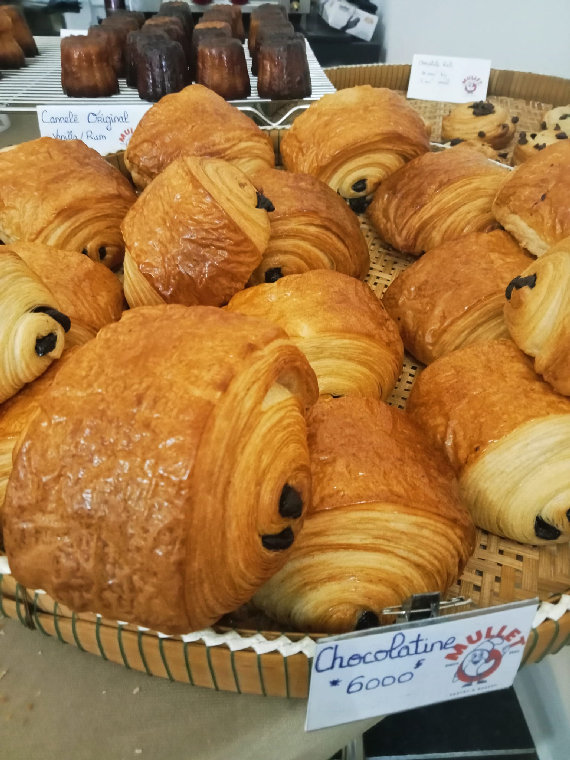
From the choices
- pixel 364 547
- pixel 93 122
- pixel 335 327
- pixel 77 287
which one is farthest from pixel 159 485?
pixel 93 122

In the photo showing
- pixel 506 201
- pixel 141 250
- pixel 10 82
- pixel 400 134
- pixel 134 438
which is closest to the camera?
pixel 134 438

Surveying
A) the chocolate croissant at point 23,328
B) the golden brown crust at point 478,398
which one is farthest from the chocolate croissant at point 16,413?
the golden brown crust at point 478,398

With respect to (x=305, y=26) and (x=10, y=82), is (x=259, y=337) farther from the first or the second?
A: (x=305, y=26)

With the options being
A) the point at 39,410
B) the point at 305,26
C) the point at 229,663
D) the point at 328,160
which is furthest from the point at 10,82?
the point at 229,663

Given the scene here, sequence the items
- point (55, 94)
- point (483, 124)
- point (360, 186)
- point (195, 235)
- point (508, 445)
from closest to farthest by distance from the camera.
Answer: point (508, 445), point (195, 235), point (360, 186), point (483, 124), point (55, 94)

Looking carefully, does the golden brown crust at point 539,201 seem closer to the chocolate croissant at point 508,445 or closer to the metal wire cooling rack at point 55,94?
the chocolate croissant at point 508,445

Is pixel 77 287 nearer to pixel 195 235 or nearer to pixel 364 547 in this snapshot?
pixel 195 235
